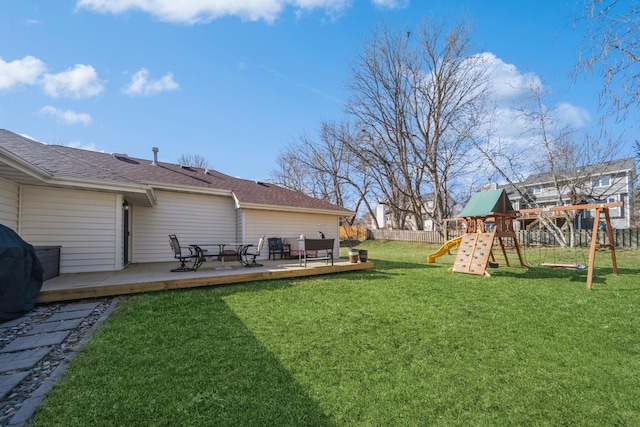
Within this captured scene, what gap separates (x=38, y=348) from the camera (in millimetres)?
3316

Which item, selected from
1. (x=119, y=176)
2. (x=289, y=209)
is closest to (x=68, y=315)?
(x=119, y=176)

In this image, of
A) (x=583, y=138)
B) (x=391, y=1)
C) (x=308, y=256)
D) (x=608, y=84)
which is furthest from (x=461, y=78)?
(x=608, y=84)

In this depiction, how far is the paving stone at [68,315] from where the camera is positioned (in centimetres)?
439

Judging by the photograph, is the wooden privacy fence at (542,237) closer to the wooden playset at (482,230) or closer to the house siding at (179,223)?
the wooden playset at (482,230)

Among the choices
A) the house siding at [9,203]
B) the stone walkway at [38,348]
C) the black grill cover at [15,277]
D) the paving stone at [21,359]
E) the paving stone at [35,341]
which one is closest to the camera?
the stone walkway at [38,348]

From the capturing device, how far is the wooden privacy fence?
1385 cm

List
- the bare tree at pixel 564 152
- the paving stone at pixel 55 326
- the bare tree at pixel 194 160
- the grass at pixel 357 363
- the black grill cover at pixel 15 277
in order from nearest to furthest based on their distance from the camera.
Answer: the grass at pixel 357 363
the paving stone at pixel 55 326
the black grill cover at pixel 15 277
the bare tree at pixel 564 152
the bare tree at pixel 194 160

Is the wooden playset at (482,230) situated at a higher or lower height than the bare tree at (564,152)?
lower

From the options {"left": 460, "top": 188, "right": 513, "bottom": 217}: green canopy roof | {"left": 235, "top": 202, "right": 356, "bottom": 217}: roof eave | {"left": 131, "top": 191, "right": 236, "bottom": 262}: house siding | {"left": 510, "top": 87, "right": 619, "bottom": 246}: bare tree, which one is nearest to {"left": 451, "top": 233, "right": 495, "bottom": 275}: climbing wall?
{"left": 460, "top": 188, "right": 513, "bottom": 217}: green canopy roof

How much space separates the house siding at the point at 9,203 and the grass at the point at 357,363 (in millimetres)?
3551

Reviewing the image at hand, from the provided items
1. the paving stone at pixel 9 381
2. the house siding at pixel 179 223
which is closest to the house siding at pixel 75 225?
the house siding at pixel 179 223

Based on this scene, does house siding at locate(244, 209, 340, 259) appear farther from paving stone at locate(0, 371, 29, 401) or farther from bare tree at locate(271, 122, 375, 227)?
bare tree at locate(271, 122, 375, 227)

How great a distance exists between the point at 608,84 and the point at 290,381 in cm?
466

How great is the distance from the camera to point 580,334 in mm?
3668
